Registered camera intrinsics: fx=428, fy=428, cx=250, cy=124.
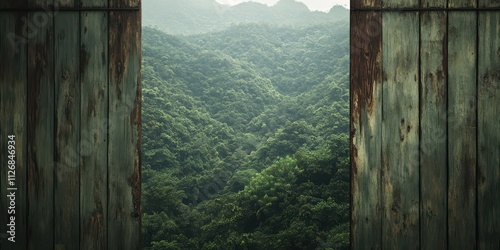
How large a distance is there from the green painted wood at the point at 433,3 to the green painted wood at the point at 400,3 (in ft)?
0.07

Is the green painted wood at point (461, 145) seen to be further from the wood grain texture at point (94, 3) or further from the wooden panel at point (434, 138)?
the wood grain texture at point (94, 3)

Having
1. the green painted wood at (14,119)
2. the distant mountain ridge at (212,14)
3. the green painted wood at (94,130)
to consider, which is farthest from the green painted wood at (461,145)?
the distant mountain ridge at (212,14)

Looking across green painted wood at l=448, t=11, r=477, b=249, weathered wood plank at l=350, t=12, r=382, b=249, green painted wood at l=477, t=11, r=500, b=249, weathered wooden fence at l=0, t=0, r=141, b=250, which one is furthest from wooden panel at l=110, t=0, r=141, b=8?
green painted wood at l=477, t=11, r=500, b=249

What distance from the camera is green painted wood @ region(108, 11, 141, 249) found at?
153 centimetres

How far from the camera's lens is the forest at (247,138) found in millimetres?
19828

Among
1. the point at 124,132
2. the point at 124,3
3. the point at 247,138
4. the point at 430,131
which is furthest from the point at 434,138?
the point at 247,138

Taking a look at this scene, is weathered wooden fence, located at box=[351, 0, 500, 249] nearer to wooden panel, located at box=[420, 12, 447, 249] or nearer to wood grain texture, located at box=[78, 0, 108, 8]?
wooden panel, located at box=[420, 12, 447, 249]

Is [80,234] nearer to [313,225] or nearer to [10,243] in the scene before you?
[10,243]

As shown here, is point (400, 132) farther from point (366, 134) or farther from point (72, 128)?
point (72, 128)

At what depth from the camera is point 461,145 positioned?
1.51m

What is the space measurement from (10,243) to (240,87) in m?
33.3

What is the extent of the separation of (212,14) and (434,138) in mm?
54367

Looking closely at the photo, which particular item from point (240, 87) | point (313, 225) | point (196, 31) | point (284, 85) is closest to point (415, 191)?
point (313, 225)

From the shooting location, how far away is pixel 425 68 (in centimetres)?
151
